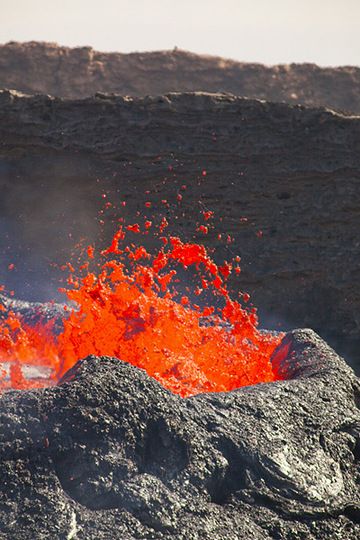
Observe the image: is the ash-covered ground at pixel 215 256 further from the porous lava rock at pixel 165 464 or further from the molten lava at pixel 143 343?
the molten lava at pixel 143 343

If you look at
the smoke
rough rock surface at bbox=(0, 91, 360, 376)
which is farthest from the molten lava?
rough rock surface at bbox=(0, 91, 360, 376)

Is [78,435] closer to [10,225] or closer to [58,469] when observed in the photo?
[58,469]

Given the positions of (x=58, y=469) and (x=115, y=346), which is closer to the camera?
(x=58, y=469)

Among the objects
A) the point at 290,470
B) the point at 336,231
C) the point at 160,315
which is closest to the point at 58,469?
the point at 290,470

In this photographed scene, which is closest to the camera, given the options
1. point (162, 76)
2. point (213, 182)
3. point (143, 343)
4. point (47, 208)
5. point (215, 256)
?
point (143, 343)

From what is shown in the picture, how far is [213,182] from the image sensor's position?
15.4 metres

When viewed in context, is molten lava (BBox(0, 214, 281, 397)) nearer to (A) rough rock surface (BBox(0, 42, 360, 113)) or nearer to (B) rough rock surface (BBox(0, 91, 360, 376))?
(B) rough rock surface (BBox(0, 91, 360, 376))

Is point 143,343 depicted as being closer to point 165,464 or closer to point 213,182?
point 165,464

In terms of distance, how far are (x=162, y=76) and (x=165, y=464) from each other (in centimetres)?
2613

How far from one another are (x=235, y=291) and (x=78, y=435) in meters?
10.8

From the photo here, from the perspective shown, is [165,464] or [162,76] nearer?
A: [165,464]

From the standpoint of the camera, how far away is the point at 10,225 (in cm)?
1526

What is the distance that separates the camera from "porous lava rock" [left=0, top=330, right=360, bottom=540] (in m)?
3.94

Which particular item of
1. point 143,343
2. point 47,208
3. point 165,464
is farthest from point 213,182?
point 165,464
